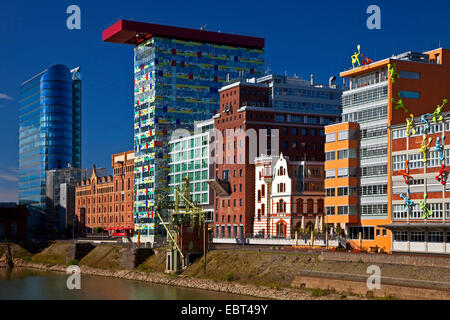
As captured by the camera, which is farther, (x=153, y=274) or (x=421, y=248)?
(x=153, y=274)

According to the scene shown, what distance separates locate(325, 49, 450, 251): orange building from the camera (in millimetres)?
112375

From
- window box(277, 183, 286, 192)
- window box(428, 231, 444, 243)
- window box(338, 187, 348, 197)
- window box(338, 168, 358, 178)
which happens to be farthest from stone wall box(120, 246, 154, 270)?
window box(428, 231, 444, 243)

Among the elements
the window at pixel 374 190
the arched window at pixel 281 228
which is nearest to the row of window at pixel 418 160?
the window at pixel 374 190

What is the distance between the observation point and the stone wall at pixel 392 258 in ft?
269

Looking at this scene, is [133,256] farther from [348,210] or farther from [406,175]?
[406,175]

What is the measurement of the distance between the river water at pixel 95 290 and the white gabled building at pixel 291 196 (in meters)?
31.7

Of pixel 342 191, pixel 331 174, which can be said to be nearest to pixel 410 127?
pixel 342 191

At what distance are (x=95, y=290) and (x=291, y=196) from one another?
143ft

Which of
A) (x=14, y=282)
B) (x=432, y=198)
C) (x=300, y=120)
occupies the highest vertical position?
(x=300, y=120)

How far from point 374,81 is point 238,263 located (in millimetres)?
35590

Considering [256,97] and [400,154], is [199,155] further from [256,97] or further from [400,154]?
[400,154]

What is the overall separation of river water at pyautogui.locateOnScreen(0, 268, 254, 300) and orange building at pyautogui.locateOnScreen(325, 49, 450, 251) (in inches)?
1084
